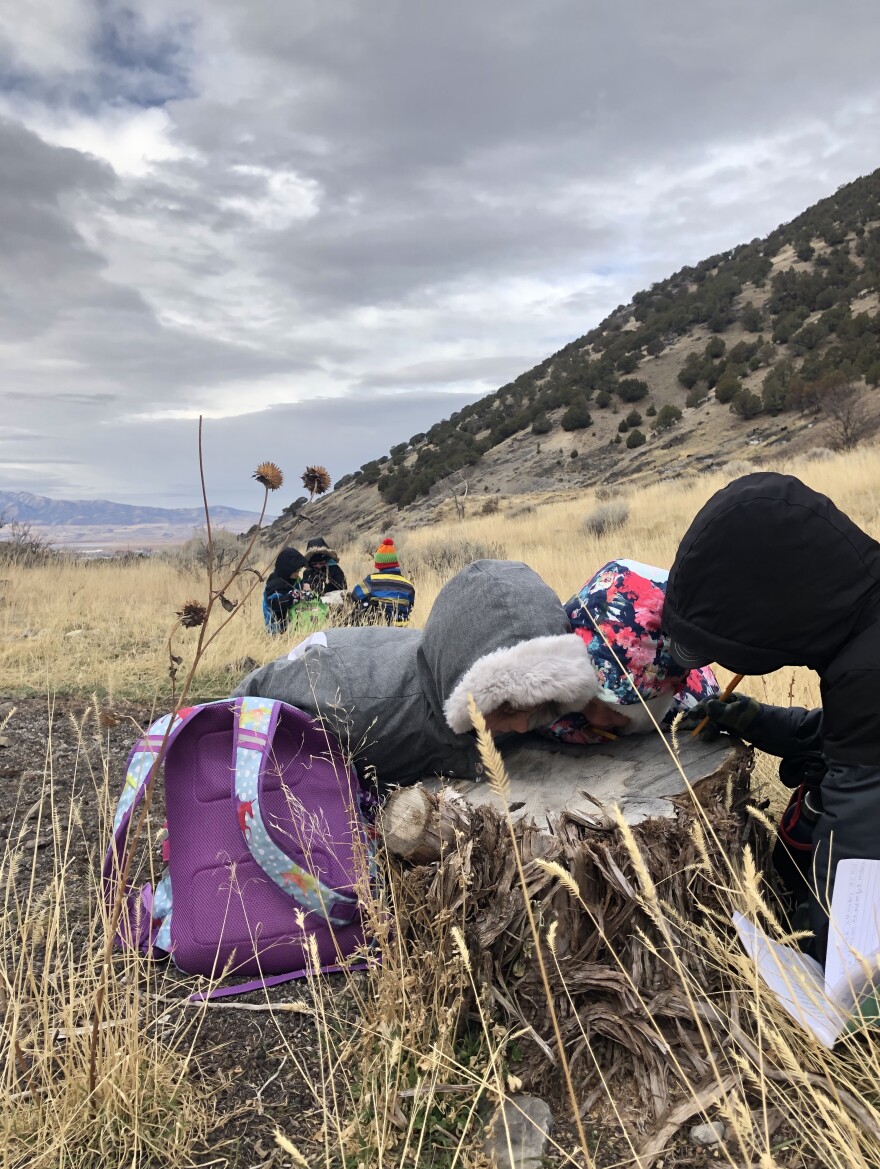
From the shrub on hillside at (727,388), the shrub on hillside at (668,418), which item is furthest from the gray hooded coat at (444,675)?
the shrub on hillside at (668,418)

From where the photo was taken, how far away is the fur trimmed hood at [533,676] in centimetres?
195

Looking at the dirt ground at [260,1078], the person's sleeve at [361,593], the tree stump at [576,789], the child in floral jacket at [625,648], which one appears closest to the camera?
the dirt ground at [260,1078]

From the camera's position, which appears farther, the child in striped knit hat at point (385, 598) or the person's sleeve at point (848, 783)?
the child in striped knit hat at point (385, 598)

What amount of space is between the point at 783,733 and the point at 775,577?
0.62 m

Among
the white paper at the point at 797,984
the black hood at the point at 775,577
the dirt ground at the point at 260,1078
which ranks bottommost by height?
the dirt ground at the point at 260,1078

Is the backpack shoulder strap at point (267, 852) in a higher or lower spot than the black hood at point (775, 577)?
lower

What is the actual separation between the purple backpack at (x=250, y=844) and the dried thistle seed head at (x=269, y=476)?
3.03ft

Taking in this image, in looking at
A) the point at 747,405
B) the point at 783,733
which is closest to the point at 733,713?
the point at 783,733

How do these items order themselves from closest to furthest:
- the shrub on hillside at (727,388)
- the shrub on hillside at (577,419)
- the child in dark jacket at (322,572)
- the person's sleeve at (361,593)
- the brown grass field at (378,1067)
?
1. the brown grass field at (378,1067)
2. the person's sleeve at (361,593)
3. the child in dark jacket at (322,572)
4. the shrub on hillside at (727,388)
5. the shrub on hillside at (577,419)

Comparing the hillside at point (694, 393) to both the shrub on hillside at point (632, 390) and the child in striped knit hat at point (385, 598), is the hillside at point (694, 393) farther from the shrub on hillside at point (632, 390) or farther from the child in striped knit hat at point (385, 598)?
the child in striped knit hat at point (385, 598)

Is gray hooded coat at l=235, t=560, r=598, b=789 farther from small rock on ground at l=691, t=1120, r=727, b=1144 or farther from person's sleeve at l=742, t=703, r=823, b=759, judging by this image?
small rock on ground at l=691, t=1120, r=727, b=1144

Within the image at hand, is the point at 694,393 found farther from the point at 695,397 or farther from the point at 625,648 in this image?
the point at 625,648

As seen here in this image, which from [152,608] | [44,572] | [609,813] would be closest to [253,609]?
[152,608]

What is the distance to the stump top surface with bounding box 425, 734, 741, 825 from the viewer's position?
1971 millimetres
